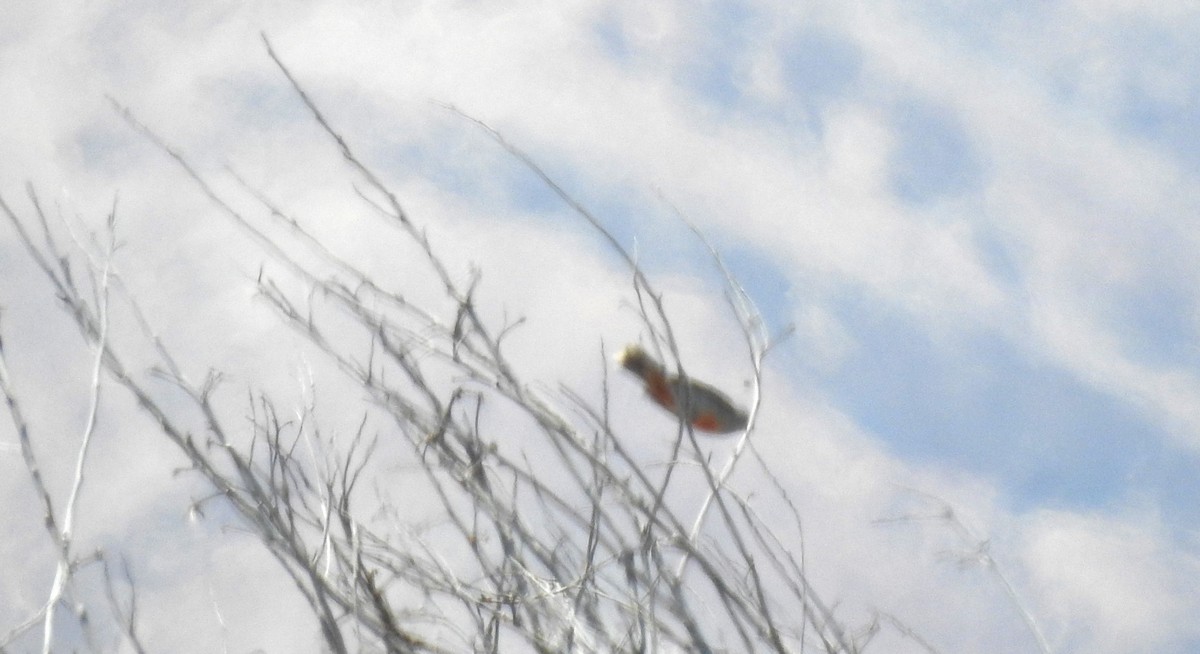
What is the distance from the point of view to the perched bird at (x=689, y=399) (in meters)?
3.92

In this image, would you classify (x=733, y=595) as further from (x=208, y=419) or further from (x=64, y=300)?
(x=64, y=300)

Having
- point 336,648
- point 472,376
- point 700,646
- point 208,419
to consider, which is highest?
point 472,376

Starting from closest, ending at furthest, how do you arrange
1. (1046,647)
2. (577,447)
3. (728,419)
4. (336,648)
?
1. (336,648)
2. (577,447)
3. (728,419)
4. (1046,647)

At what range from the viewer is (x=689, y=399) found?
392 cm

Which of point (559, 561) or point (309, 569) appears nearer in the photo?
point (309, 569)

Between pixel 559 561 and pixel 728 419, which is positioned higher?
pixel 728 419

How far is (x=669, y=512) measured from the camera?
12.9ft

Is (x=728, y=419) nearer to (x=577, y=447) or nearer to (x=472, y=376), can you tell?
(x=577, y=447)

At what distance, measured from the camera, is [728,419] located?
169 inches

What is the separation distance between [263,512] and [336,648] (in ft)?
2.10

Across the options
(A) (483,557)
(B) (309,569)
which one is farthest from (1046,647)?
(B) (309,569)

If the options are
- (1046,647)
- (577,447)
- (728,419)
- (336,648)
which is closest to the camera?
(336,648)

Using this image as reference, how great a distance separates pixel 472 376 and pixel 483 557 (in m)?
0.89

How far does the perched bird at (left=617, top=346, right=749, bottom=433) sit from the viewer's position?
12.9 feet
